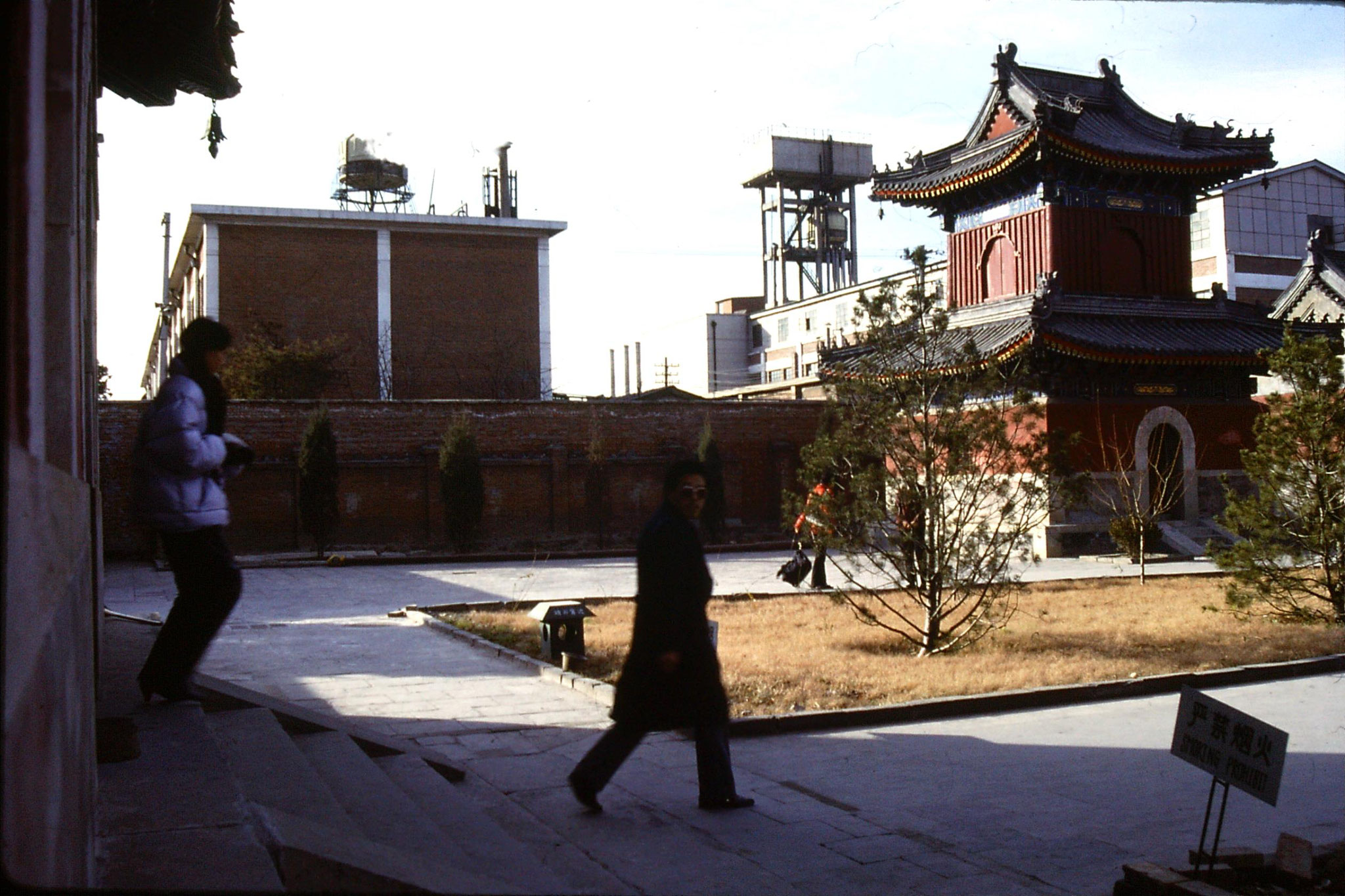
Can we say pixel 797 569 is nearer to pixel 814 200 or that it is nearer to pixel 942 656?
pixel 942 656

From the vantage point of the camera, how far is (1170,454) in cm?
2483

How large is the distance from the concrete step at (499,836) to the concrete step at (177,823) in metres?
0.97

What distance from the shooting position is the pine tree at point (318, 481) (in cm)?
2475

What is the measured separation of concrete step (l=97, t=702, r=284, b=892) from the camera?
285 centimetres

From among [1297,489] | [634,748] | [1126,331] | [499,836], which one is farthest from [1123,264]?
[499,836]

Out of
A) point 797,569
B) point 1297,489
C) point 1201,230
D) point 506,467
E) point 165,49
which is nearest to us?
point 165,49

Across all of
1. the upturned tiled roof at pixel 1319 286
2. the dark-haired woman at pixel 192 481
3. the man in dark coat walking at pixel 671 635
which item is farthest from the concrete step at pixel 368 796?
the upturned tiled roof at pixel 1319 286

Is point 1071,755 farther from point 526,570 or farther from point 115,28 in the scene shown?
point 526,570

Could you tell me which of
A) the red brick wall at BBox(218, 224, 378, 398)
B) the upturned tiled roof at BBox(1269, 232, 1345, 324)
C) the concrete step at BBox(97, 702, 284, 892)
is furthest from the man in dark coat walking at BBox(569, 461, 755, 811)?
the upturned tiled roof at BBox(1269, 232, 1345, 324)

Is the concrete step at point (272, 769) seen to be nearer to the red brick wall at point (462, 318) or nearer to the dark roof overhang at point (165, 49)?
the dark roof overhang at point (165, 49)

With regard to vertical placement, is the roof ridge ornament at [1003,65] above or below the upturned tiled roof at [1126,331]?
above

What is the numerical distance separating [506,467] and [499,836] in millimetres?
22908

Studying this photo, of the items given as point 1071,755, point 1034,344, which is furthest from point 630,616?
point 1034,344

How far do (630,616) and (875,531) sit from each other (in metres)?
3.42
